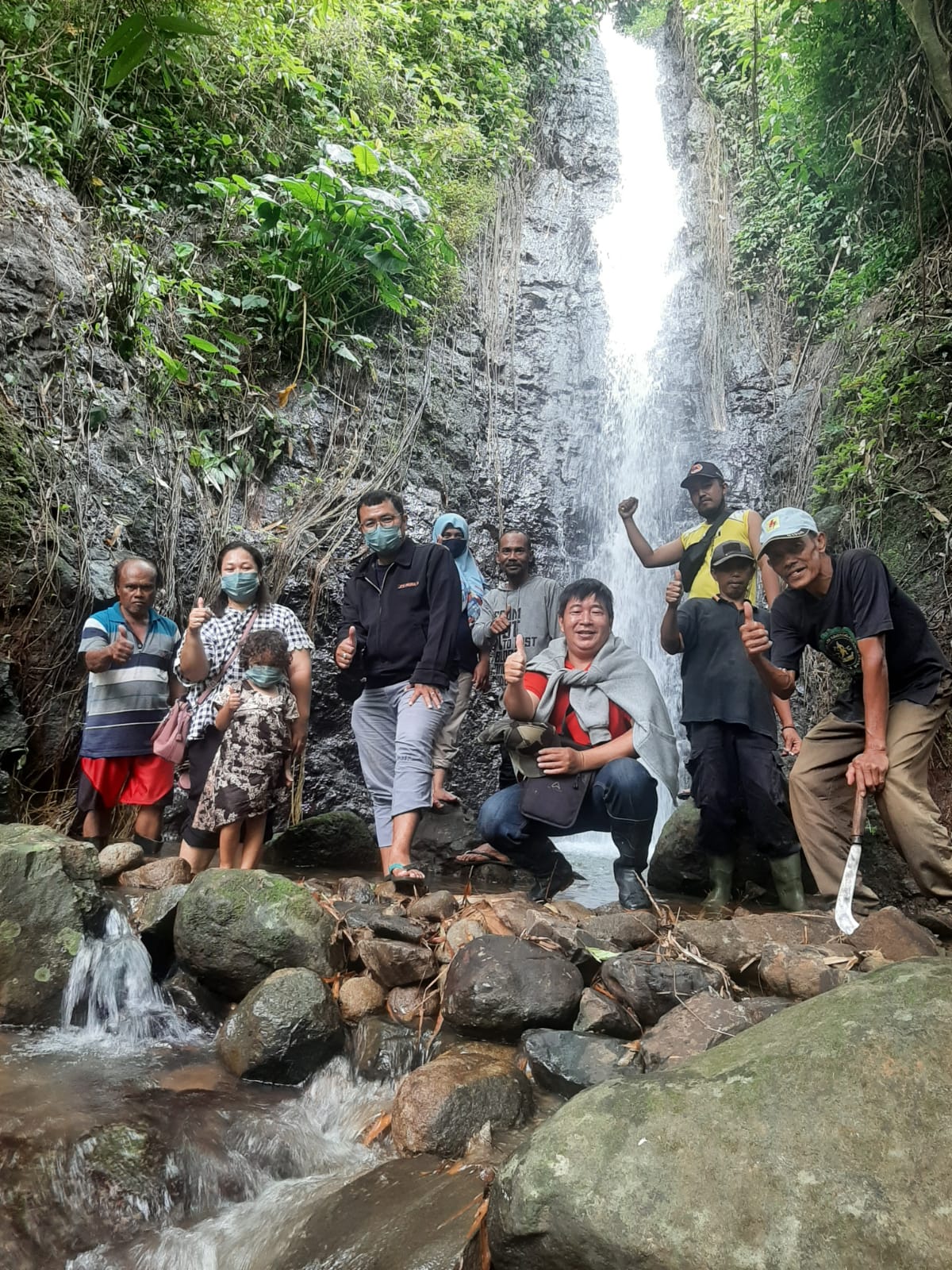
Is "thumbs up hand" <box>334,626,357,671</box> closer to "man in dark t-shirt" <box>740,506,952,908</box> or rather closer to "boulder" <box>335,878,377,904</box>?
"boulder" <box>335,878,377,904</box>

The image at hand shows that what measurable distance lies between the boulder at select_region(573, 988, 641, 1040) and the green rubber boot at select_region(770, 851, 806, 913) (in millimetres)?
1766

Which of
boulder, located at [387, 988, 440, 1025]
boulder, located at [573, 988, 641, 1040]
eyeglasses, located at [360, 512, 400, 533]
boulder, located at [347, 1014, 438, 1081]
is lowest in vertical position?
boulder, located at [347, 1014, 438, 1081]

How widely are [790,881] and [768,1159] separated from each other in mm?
A: 2696

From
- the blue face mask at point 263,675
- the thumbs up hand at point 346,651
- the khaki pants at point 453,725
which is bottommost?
the khaki pants at point 453,725

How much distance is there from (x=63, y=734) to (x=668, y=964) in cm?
415

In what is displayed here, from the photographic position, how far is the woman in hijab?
16.5ft

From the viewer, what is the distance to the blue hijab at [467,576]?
5434 millimetres

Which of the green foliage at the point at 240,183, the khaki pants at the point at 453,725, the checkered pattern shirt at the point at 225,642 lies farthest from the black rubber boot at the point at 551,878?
the green foliage at the point at 240,183

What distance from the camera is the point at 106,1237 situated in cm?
207

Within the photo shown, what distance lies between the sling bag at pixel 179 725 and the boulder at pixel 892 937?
3175 millimetres

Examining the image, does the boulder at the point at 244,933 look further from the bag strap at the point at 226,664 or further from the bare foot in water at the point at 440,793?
the bare foot in water at the point at 440,793

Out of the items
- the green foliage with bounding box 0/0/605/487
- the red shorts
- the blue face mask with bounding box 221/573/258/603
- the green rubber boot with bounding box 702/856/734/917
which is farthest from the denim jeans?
the green foliage with bounding box 0/0/605/487

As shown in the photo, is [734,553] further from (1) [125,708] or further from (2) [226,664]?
(1) [125,708]

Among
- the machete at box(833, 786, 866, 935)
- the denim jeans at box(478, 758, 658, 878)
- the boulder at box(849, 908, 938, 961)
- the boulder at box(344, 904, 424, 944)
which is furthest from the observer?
the denim jeans at box(478, 758, 658, 878)
